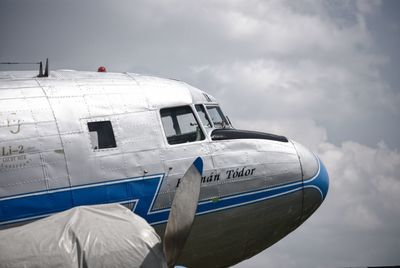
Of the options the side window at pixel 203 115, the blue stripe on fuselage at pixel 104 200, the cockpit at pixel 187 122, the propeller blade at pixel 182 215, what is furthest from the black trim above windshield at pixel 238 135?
the propeller blade at pixel 182 215

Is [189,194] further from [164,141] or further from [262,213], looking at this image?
[262,213]

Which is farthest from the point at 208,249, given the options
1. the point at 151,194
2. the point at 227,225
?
the point at 151,194

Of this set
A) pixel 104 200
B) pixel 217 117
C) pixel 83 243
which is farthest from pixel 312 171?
pixel 83 243

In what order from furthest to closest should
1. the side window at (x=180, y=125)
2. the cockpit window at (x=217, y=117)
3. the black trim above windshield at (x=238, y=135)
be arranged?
the cockpit window at (x=217, y=117)
the black trim above windshield at (x=238, y=135)
the side window at (x=180, y=125)

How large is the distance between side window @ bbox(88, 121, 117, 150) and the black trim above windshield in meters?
2.54

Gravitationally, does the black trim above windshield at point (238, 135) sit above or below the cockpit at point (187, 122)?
below

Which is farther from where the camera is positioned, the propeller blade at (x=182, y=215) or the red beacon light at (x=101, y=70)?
the red beacon light at (x=101, y=70)

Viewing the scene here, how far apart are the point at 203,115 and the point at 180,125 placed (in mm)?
1078

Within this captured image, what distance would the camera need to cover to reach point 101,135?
13828mm

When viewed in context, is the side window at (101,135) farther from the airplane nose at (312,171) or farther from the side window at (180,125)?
the airplane nose at (312,171)

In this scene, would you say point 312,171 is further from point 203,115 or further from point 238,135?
point 203,115

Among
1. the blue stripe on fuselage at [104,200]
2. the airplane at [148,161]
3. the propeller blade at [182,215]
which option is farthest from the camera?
the airplane at [148,161]

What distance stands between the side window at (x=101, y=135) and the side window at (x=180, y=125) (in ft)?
4.33

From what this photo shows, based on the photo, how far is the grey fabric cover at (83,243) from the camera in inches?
397
